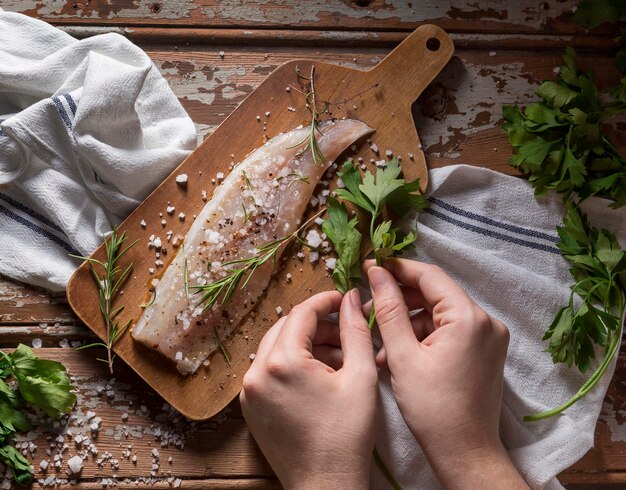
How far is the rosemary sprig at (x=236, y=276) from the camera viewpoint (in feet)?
5.14

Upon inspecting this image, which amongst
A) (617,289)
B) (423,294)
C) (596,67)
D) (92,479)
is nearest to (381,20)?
(596,67)

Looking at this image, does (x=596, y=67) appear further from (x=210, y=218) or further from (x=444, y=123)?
(x=210, y=218)

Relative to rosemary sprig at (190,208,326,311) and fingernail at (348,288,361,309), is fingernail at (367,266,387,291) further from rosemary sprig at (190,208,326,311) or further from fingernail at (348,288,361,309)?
rosemary sprig at (190,208,326,311)

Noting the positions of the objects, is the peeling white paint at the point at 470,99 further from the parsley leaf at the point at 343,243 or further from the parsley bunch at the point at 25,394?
the parsley bunch at the point at 25,394

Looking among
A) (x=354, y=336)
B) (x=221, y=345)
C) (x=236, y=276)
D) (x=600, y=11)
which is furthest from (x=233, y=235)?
(x=600, y=11)

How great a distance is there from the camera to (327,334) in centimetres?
159

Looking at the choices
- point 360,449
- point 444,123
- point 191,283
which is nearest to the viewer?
point 360,449

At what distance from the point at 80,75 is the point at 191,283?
0.57 m

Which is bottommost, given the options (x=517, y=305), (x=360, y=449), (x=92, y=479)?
(x=92, y=479)

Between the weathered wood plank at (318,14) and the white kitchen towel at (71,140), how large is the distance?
0.32 feet

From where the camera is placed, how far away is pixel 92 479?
1632 millimetres

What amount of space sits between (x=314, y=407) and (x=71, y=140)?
0.85 meters

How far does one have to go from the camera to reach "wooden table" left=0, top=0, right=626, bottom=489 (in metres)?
1.64

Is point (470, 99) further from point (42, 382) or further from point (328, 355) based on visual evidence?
point (42, 382)
